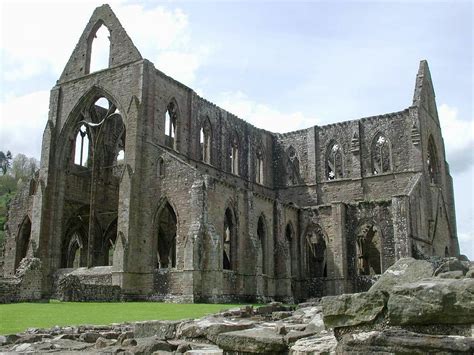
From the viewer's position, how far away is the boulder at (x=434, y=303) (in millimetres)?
4922

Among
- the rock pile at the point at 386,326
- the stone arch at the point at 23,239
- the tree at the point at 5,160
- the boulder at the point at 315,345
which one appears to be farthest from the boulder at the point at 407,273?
the tree at the point at 5,160

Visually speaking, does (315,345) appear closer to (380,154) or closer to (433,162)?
(380,154)

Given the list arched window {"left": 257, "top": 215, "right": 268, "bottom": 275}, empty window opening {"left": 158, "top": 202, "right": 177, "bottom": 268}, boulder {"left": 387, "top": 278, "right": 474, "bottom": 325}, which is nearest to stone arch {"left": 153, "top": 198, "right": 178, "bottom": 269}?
empty window opening {"left": 158, "top": 202, "right": 177, "bottom": 268}

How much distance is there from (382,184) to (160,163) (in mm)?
15824

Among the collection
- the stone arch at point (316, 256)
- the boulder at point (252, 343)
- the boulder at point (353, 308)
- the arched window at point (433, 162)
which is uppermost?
the arched window at point (433, 162)

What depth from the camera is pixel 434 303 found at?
5.01m

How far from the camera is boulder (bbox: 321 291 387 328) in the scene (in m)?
5.48

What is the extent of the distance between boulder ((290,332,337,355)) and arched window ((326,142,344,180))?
108 feet

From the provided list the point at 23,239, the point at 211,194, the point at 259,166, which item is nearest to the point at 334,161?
the point at 259,166

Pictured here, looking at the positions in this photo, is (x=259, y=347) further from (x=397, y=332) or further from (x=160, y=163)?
(x=160, y=163)

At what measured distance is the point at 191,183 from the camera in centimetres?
2619

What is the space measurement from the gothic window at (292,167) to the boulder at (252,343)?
110 ft

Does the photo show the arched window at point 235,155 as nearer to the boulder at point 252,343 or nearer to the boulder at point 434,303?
the boulder at point 252,343

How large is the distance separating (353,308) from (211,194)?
20.6m
